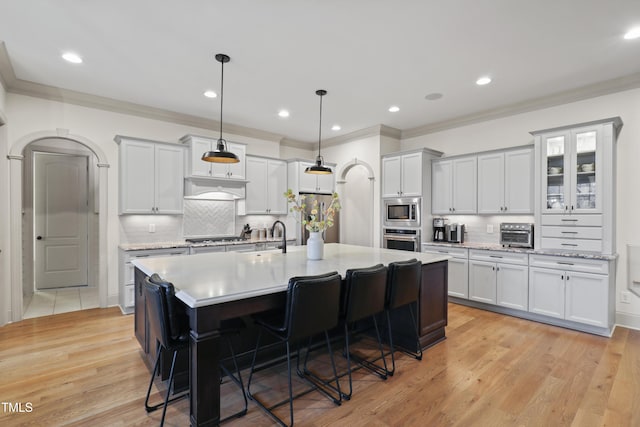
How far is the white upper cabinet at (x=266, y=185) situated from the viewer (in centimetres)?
560

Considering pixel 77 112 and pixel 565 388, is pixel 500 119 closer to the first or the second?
pixel 565 388

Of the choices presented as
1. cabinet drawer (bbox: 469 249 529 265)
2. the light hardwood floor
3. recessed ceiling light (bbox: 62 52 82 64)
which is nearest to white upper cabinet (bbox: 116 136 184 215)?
recessed ceiling light (bbox: 62 52 82 64)

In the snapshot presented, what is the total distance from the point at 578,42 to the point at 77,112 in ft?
18.8

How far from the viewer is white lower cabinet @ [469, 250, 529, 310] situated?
406 cm

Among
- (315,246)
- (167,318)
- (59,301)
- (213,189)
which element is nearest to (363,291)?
(315,246)

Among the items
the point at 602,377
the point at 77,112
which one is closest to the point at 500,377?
the point at 602,377

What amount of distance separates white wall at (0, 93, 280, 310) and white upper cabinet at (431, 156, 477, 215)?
407 cm

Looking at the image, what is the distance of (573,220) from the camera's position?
149 inches

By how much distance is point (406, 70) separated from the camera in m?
3.54

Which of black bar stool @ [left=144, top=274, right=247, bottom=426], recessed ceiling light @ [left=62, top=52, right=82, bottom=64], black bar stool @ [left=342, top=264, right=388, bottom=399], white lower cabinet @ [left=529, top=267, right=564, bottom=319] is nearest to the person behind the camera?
black bar stool @ [left=144, top=274, right=247, bottom=426]

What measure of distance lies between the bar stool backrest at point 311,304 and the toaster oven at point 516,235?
10.8ft

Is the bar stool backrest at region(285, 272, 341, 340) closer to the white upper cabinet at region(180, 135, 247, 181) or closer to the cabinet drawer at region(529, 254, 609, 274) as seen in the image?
the cabinet drawer at region(529, 254, 609, 274)

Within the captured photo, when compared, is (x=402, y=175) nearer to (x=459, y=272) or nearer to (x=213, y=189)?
(x=459, y=272)

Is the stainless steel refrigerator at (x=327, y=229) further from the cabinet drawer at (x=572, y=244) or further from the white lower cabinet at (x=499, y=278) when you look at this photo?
the cabinet drawer at (x=572, y=244)
